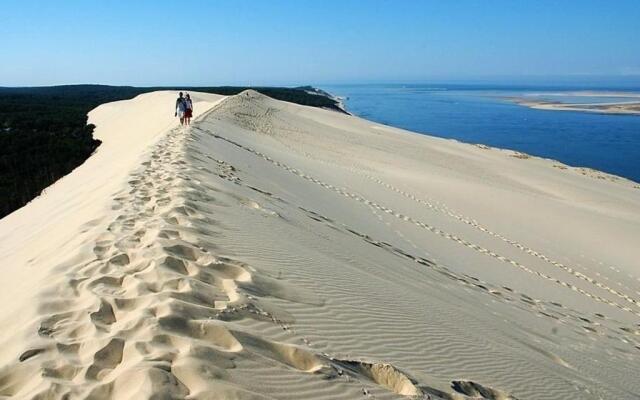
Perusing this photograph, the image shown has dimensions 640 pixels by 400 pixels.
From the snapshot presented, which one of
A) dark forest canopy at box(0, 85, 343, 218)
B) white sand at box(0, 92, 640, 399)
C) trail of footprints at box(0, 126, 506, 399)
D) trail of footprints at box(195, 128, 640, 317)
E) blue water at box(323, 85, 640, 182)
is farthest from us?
blue water at box(323, 85, 640, 182)

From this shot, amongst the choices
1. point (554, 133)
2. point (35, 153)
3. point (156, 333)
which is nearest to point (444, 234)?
point (156, 333)

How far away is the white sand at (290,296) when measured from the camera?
2797 millimetres

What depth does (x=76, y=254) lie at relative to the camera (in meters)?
4.40

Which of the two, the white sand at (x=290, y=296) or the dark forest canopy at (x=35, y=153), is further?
the dark forest canopy at (x=35, y=153)

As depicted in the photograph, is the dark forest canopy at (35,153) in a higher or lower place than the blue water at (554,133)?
higher

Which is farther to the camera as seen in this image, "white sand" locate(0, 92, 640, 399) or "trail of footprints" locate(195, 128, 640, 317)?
"trail of footprints" locate(195, 128, 640, 317)

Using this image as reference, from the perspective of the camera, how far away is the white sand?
9.18 ft

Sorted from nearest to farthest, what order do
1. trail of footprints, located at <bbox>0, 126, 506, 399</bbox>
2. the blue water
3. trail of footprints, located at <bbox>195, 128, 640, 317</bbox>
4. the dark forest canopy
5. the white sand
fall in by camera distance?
trail of footprints, located at <bbox>0, 126, 506, 399</bbox>
the white sand
trail of footprints, located at <bbox>195, 128, 640, 317</bbox>
the dark forest canopy
the blue water

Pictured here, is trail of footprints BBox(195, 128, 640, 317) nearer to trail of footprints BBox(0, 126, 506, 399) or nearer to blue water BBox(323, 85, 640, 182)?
trail of footprints BBox(0, 126, 506, 399)

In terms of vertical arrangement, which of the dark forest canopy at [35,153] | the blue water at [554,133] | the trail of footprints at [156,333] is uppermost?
the trail of footprints at [156,333]

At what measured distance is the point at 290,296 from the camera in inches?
159

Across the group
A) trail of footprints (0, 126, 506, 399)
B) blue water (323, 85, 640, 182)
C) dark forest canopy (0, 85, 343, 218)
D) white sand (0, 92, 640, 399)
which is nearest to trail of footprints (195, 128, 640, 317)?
white sand (0, 92, 640, 399)

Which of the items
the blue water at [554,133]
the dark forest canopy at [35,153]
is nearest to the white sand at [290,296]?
the dark forest canopy at [35,153]

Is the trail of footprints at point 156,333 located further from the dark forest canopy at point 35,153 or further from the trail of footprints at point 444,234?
the dark forest canopy at point 35,153
